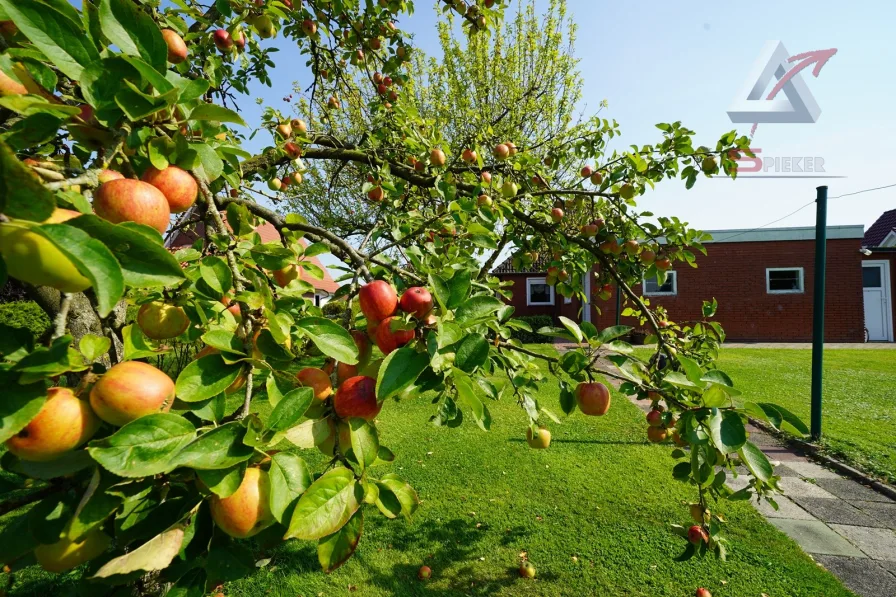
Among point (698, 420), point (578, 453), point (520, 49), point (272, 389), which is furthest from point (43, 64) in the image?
point (520, 49)

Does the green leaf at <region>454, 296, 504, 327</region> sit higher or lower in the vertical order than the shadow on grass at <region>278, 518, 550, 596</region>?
higher

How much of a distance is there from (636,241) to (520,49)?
1103cm

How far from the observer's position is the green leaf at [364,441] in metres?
0.76

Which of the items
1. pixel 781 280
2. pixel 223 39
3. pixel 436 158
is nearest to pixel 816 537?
pixel 436 158

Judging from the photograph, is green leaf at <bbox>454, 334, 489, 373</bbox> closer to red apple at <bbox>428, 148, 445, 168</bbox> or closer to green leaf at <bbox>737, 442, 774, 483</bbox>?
green leaf at <bbox>737, 442, 774, 483</bbox>

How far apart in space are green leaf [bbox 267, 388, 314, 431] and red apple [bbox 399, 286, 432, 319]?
273 millimetres

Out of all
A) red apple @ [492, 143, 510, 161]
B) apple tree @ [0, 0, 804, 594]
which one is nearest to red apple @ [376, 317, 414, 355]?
apple tree @ [0, 0, 804, 594]

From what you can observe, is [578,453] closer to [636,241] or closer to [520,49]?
[636,241]

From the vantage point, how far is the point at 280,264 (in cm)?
100

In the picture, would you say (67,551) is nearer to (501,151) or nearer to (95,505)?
(95,505)

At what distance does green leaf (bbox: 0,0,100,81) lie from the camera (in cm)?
66

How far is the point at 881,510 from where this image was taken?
3.70 m

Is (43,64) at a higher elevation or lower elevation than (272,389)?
higher

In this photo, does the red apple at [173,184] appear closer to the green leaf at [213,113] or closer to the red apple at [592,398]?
the green leaf at [213,113]
